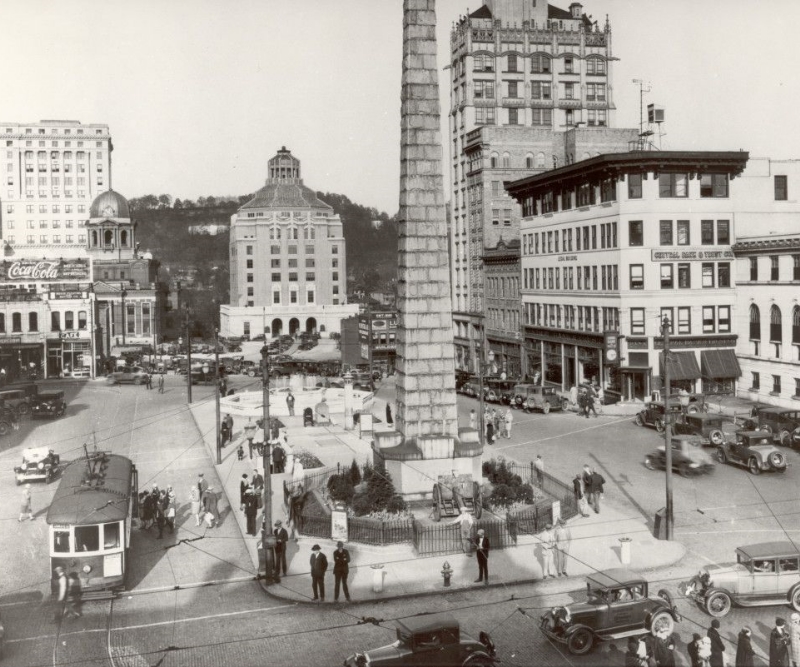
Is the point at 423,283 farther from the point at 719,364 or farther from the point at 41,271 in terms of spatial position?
the point at 41,271

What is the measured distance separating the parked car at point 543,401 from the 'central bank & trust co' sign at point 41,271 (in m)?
62.7

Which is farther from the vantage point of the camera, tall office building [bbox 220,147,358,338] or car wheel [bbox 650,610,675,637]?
tall office building [bbox 220,147,358,338]

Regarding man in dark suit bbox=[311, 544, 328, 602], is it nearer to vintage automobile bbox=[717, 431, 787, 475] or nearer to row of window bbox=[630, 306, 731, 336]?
vintage automobile bbox=[717, 431, 787, 475]

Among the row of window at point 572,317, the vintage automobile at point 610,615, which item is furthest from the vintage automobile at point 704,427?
the vintage automobile at point 610,615

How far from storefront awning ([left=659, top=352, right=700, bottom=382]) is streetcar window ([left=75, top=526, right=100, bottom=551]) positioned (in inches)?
1559

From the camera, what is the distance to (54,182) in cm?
14000

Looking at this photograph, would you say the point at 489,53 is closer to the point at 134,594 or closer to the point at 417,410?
the point at 417,410

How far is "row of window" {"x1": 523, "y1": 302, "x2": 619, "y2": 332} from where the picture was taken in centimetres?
5591

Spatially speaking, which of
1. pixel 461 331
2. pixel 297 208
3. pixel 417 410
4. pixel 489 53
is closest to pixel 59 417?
pixel 417 410

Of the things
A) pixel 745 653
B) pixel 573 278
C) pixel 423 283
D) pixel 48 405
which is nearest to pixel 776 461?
pixel 423 283

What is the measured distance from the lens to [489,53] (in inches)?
3243

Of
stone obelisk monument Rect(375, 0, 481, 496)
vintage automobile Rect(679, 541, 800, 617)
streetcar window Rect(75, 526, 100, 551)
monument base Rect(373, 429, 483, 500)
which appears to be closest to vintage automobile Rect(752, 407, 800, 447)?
monument base Rect(373, 429, 483, 500)

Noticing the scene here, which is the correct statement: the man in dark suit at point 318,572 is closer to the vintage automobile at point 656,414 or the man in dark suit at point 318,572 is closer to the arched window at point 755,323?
the vintage automobile at point 656,414

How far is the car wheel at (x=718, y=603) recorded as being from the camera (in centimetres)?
1850
